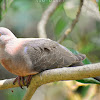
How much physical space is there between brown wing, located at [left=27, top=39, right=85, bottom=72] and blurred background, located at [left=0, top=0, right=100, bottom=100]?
63 cm

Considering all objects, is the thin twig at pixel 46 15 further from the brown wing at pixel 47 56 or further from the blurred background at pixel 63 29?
the brown wing at pixel 47 56

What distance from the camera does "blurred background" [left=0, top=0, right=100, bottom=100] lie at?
2660 mm

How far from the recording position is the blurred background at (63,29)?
8.73 feet

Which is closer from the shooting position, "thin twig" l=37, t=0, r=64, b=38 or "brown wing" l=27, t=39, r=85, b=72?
"brown wing" l=27, t=39, r=85, b=72

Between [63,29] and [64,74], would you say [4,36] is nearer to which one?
[64,74]

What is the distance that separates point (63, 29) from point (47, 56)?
6.13 feet

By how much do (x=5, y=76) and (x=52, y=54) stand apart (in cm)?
68

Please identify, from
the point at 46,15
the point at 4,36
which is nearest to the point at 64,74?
the point at 4,36

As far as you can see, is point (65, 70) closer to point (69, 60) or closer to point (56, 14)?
point (69, 60)

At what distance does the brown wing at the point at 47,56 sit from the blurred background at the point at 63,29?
630mm

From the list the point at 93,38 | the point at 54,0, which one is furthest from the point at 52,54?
the point at 93,38

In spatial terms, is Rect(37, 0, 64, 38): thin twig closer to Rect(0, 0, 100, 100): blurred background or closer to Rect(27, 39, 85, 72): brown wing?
Rect(0, 0, 100, 100): blurred background

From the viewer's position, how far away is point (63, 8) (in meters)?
3.22

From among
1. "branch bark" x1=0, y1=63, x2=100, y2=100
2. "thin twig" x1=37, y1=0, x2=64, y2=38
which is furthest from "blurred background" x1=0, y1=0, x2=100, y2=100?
"branch bark" x1=0, y1=63, x2=100, y2=100
